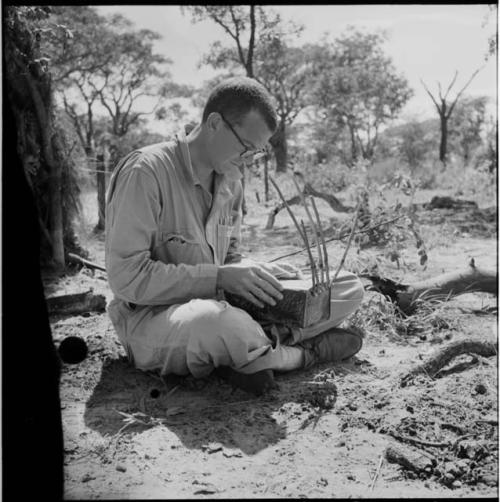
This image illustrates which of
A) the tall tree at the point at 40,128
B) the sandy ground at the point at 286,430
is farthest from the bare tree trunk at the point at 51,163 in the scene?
the sandy ground at the point at 286,430

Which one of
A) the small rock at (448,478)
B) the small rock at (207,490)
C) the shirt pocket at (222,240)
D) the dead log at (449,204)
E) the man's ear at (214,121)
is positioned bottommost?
the dead log at (449,204)

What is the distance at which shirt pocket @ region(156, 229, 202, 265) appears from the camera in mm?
2617

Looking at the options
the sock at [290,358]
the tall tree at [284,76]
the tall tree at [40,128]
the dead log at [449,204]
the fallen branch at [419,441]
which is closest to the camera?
the fallen branch at [419,441]

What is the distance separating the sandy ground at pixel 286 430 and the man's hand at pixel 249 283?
40 centimetres

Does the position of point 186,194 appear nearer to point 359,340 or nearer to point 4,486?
point 359,340

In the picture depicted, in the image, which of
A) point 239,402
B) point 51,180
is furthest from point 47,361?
point 51,180

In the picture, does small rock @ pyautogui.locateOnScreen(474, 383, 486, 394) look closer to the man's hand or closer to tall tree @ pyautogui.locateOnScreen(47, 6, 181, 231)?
the man's hand

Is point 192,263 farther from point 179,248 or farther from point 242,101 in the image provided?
point 242,101

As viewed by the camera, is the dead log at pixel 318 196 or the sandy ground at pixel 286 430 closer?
the sandy ground at pixel 286 430

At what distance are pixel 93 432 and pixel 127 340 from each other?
51cm

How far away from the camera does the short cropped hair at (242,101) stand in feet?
8.10

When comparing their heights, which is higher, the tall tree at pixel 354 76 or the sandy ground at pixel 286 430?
the tall tree at pixel 354 76

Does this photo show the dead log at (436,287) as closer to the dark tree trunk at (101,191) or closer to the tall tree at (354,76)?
the dark tree trunk at (101,191)

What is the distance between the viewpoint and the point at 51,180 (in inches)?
186
